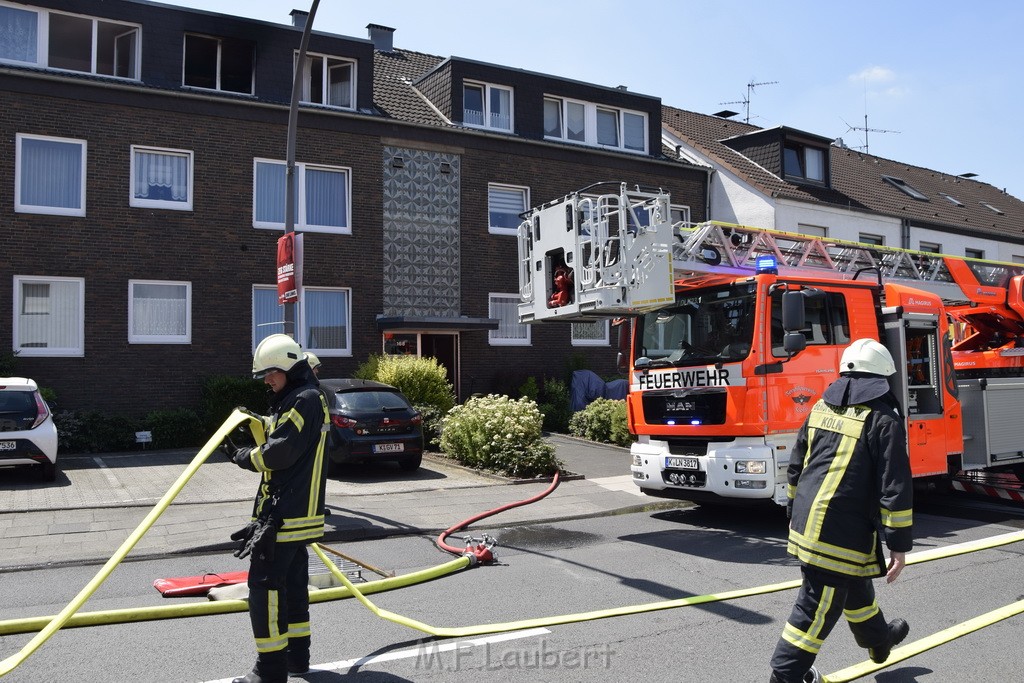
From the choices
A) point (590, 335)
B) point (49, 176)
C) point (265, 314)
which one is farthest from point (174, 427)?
point (590, 335)

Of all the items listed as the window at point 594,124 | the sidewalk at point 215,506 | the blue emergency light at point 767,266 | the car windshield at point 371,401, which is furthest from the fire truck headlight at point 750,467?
the window at point 594,124

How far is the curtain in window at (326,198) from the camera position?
18.8 meters

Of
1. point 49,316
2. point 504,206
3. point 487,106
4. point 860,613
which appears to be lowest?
point 860,613

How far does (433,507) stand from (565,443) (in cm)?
698

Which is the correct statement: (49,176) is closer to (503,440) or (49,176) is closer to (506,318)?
(506,318)

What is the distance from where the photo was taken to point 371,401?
1324 centimetres

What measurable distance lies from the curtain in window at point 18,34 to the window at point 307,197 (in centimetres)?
469

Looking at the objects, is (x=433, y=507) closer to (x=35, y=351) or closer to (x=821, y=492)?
(x=821, y=492)

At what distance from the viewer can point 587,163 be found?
22375 mm

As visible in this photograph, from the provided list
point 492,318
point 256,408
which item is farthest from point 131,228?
point 492,318

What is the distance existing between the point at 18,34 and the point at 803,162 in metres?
21.4

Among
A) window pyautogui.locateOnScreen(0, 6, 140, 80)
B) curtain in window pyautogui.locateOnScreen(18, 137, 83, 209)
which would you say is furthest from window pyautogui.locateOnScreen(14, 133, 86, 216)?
window pyautogui.locateOnScreen(0, 6, 140, 80)

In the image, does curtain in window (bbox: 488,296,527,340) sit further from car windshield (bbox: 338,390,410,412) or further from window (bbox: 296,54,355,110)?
car windshield (bbox: 338,390,410,412)

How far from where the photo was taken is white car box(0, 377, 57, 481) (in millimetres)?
11203
